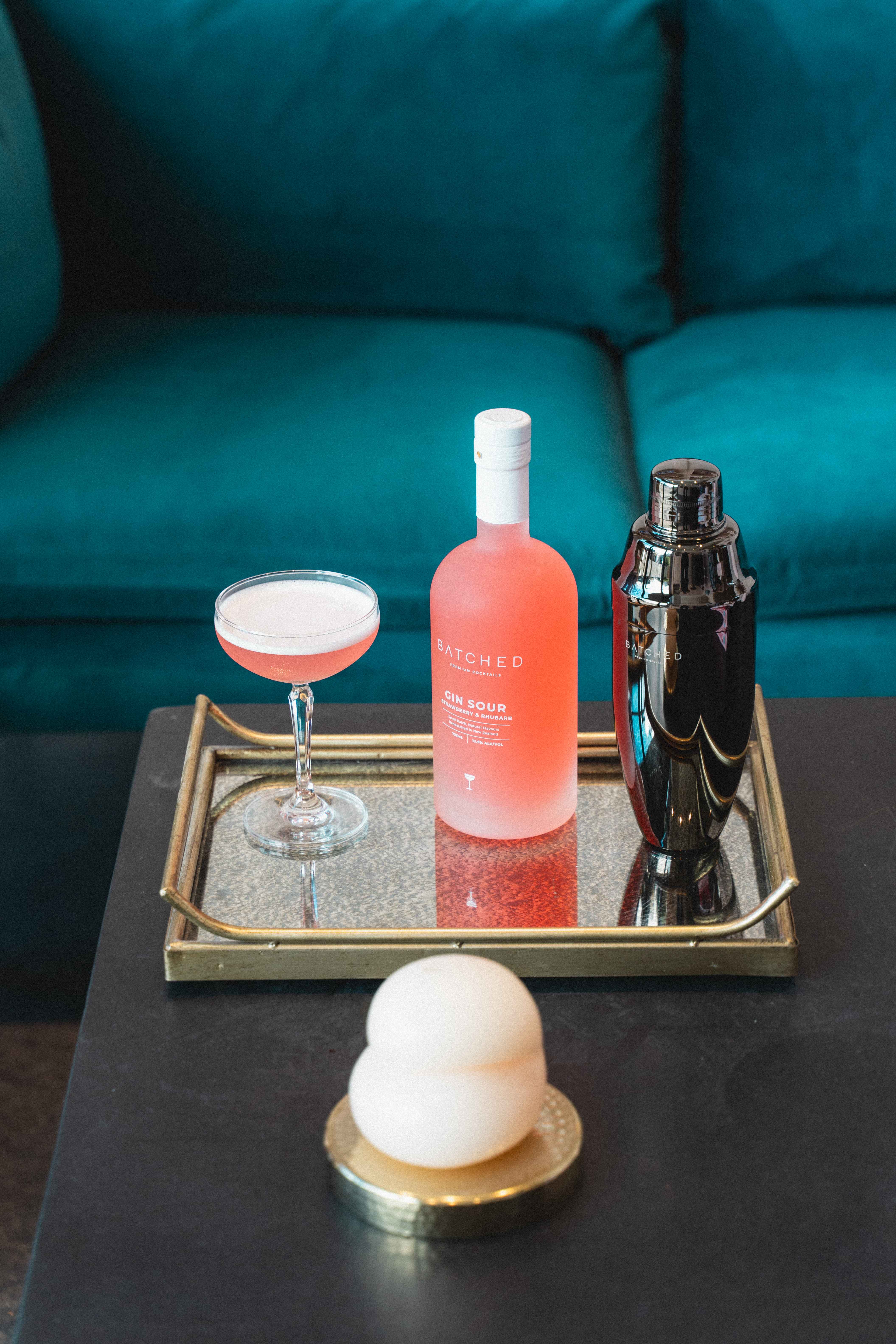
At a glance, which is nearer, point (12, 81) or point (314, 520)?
point (314, 520)

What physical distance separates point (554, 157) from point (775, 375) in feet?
1.44

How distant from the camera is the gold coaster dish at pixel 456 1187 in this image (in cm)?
59

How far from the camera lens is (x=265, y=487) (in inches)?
57.8

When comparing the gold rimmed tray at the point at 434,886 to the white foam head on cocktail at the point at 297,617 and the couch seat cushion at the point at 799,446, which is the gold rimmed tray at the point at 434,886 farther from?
the couch seat cushion at the point at 799,446

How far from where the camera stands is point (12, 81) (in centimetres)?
166

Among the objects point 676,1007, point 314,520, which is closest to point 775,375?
point 314,520

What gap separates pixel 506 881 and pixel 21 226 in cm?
117

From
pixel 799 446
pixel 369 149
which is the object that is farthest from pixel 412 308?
pixel 799 446

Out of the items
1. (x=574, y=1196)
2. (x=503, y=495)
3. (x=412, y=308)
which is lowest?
(x=574, y=1196)

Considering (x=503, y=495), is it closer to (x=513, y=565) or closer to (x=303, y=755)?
(x=513, y=565)

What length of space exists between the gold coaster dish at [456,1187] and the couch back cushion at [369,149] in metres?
1.46

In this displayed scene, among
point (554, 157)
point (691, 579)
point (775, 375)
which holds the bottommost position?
point (775, 375)

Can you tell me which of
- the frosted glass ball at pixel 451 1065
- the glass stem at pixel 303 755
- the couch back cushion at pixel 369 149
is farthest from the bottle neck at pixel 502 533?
the couch back cushion at pixel 369 149

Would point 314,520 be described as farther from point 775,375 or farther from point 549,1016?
point 549,1016
